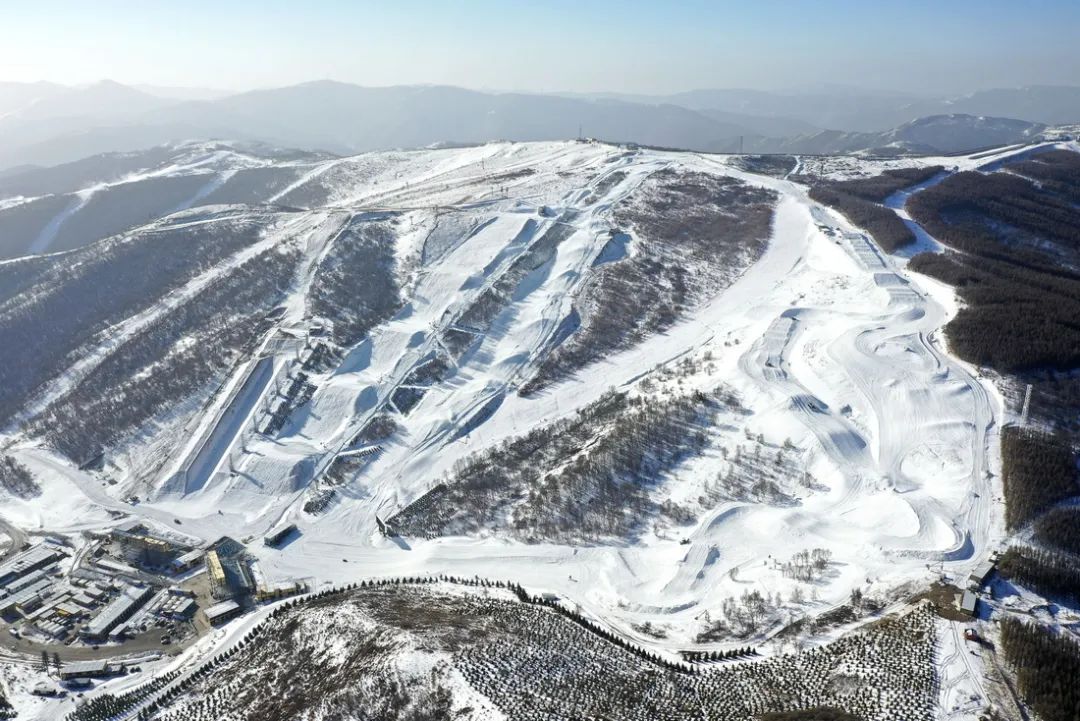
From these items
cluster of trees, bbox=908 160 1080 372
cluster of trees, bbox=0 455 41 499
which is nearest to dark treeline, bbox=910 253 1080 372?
cluster of trees, bbox=908 160 1080 372

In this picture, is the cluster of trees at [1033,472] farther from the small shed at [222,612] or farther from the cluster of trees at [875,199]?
the small shed at [222,612]

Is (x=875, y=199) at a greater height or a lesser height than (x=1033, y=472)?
greater

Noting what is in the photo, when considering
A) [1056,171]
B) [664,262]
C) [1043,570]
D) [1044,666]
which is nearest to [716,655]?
[1044,666]

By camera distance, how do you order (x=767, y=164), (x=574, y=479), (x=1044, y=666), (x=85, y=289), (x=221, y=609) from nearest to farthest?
(x=1044, y=666), (x=221, y=609), (x=574, y=479), (x=85, y=289), (x=767, y=164)

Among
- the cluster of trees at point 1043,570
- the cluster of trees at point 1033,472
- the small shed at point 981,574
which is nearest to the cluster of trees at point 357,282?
the small shed at point 981,574

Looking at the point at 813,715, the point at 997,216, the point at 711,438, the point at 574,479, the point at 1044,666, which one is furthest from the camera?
the point at 997,216

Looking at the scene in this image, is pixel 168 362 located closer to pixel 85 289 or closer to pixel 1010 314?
pixel 85 289

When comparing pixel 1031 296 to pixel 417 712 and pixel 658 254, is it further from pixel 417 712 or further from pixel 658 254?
pixel 417 712
